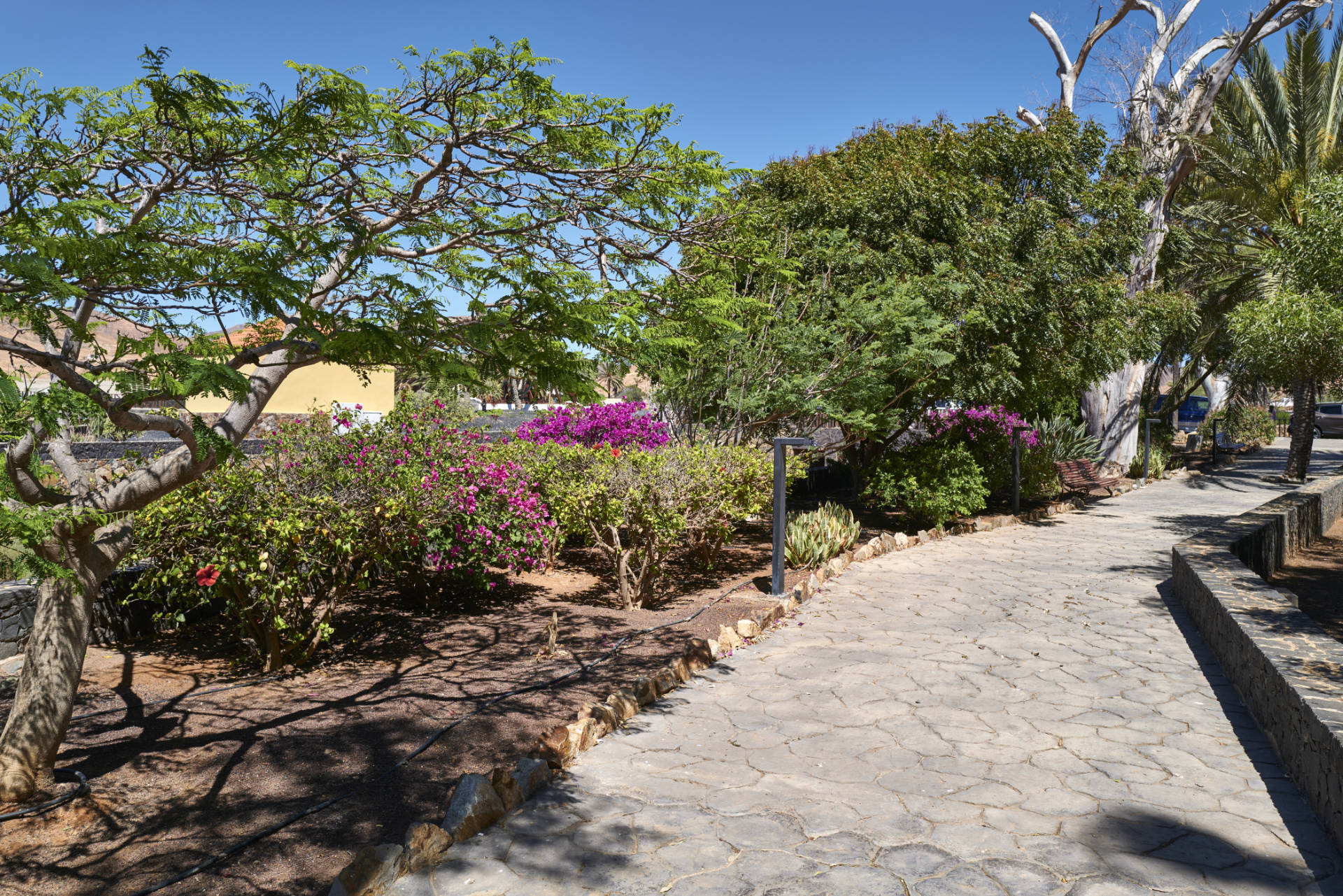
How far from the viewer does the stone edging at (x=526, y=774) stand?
3549mm

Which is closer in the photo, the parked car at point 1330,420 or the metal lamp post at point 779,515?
the metal lamp post at point 779,515

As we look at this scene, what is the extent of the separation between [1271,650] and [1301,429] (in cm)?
1861

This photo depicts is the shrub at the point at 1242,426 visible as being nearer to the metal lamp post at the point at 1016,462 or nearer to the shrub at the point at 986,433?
the metal lamp post at the point at 1016,462

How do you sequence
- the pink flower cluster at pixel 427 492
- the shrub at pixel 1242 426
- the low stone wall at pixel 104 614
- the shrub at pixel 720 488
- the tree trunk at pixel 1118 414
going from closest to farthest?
the low stone wall at pixel 104 614 < the pink flower cluster at pixel 427 492 < the shrub at pixel 720 488 < the tree trunk at pixel 1118 414 < the shrub at pixel 1242 426

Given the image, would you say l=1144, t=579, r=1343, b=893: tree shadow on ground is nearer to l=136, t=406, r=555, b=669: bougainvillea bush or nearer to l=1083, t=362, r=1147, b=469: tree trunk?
l=136, t=406, r=555, b=669: bougainvillea bush

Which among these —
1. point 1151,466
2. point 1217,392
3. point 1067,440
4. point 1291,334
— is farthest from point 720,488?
point 1217,392

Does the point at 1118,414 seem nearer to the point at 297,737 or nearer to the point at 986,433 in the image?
the point at 986,433

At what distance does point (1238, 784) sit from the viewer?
4.64 metres

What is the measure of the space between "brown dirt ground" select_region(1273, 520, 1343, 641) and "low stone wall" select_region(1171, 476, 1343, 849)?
1.07ft

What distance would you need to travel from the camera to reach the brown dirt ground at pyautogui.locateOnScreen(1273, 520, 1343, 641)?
8.10 metres

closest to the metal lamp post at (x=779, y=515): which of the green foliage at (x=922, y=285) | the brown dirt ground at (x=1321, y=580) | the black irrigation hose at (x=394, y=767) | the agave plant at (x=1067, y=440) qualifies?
the black irrigation hose at (x=394, y=767)

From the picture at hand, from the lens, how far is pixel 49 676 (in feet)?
14.6

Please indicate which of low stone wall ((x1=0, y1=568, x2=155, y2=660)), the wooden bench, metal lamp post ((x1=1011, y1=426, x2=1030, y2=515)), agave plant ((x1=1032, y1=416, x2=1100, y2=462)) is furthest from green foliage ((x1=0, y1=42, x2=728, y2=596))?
agave plant ((x1=1032, y1=416, x2=1100, y2=462))

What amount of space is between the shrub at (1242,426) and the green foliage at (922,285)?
20.6 m
